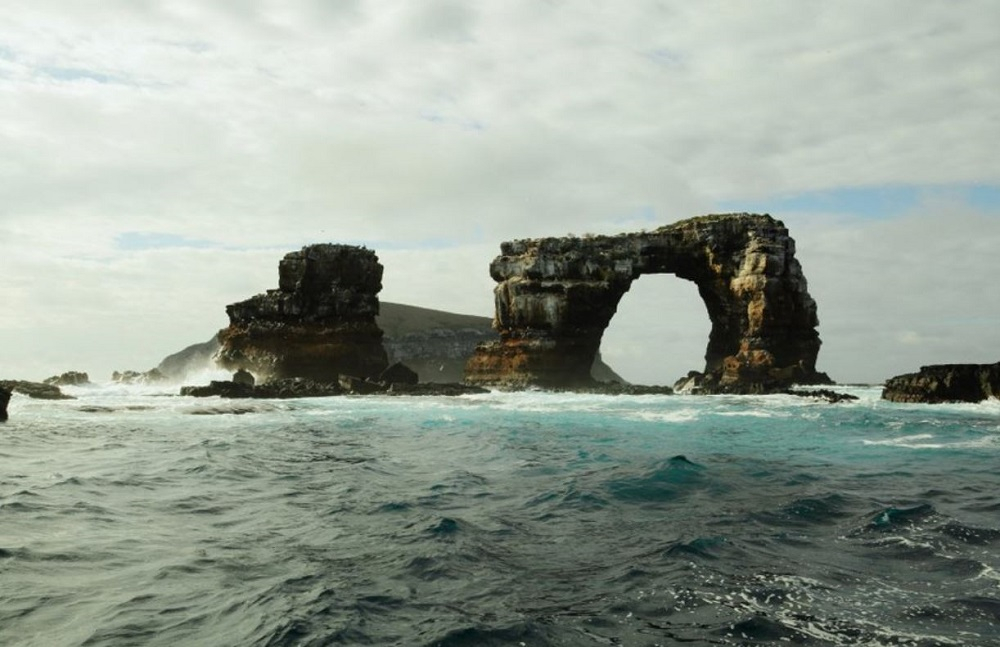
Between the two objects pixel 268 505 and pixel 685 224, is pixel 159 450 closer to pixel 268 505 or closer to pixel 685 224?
pixel 268 505

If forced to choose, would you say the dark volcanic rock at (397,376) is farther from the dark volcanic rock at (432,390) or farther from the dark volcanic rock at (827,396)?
the dark volcanic rock at (827,396)

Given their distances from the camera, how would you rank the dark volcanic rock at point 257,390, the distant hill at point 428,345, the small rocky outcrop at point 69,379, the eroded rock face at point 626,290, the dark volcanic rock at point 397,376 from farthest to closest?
the distant hill at point 428,345 < the small rocky outcrop at point 69,379 < the dark volcanic rock at point 397,376 < the eroded rock face at point 626,290 < the dark volcanic rock at point 257,390

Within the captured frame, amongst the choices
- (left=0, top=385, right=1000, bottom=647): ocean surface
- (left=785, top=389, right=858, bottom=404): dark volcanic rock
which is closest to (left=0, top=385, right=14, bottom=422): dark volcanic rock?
(left=0, top=385, right=1000, bottom=647): ocean surface

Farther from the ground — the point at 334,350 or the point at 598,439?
the point at 334,350

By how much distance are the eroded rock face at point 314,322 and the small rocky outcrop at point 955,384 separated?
41.3 meters

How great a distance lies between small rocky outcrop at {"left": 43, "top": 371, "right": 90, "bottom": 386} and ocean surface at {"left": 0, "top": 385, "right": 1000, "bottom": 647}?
57571 mm

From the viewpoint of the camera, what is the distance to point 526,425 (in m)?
29.4

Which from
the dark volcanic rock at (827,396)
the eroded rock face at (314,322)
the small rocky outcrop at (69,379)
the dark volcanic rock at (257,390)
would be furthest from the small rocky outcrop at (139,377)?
the dark volcanic rock at (827,396)

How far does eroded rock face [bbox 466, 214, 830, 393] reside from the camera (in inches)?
2221

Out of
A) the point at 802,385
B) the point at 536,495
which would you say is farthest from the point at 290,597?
the point at 802,385

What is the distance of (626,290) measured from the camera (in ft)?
207

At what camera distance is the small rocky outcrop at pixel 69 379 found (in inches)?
2872

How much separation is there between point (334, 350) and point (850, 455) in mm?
49243

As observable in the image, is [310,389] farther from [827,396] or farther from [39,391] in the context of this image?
[827,396]
